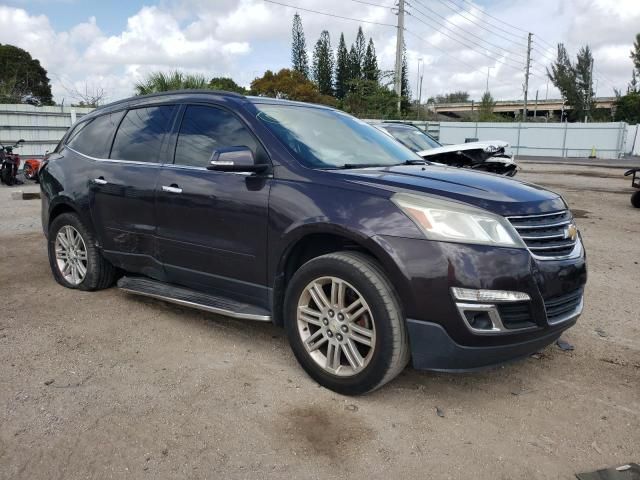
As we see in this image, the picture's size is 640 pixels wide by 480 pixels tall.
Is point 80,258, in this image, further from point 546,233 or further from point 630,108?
point 630,108

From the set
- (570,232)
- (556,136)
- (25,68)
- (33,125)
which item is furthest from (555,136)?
(25,68)

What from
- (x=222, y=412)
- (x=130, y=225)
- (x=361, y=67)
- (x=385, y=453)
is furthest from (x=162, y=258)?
(x=361, y=67)

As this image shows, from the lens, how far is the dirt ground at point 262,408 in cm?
250

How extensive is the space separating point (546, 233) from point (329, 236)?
1.23 metres

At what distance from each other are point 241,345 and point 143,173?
155 cm

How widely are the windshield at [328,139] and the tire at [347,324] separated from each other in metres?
0.75

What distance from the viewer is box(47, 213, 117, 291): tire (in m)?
4.79

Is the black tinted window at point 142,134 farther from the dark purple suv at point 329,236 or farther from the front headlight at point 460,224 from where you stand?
the front headlight at point 460,224

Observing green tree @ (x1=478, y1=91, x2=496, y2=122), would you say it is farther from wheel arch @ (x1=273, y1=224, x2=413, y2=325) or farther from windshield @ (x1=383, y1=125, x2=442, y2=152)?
wheel arch @ (x1=273, y1=224, x2=413, y2=325)

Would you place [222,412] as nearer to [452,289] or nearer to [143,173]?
[452,289]

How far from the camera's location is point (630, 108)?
179ft

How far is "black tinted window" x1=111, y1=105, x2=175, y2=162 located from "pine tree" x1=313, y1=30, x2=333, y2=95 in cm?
7008

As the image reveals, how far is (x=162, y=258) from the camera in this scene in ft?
13.5

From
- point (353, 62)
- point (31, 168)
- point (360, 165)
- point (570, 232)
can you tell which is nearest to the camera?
point (570, 232)
